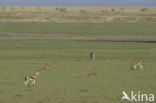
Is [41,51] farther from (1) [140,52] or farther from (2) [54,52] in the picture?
(1) [140,52]

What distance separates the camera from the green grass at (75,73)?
21703 mm

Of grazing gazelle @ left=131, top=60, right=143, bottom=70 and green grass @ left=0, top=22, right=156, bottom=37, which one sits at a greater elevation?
green grass @ left=0, top=22, right=156, bottom=37

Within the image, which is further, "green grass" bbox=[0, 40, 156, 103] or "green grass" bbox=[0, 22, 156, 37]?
"green grass" bbox=[0, 22, 156, 37]

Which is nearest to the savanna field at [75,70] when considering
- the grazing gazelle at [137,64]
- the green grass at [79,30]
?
the grazing gazelle at [137,64]

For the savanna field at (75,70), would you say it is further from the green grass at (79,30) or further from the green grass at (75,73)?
the green grass at (79,30)

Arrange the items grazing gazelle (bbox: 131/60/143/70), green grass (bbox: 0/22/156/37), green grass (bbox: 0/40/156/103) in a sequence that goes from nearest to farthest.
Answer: green grass (bbox: 0/40/156/103), grazing gazelle (bbox: 131/60/143/70), green grass (bbox: 0/22/156/37)

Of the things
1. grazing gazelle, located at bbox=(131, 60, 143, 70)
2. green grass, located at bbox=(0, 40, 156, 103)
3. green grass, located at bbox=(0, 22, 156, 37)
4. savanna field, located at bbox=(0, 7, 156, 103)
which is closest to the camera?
green grass, located at bbox=(0, 40, 156, 103)

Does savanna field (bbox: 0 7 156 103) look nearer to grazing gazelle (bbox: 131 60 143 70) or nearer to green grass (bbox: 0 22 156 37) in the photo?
grazing gazelle (bbox: 131 60 143 70)

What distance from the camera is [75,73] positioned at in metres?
29.0

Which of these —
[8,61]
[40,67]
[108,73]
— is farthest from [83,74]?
[8,61]

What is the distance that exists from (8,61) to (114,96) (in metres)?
16.4

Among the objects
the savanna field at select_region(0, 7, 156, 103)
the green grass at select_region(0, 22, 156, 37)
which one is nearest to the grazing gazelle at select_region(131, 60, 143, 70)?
the savanna field at select_region(0, 7, 156, 103)

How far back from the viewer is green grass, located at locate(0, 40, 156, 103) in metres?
21.7

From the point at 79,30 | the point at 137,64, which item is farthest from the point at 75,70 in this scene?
the point at 79,30
